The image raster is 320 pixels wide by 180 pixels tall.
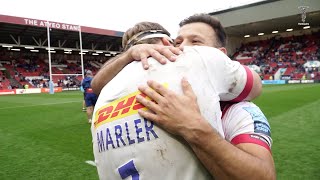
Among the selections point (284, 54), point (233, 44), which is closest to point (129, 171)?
point (284, 54)

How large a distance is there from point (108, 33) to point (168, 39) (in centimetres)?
4448

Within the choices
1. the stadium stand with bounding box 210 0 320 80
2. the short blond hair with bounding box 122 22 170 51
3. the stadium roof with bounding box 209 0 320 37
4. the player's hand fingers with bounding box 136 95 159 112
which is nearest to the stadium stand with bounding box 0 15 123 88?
the stadium roof with bounding box 209 0 320 37

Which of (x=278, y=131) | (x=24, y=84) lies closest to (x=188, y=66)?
(x=278, y=131)

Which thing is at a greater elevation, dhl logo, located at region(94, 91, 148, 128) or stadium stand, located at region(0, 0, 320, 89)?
stadium stand, located at region(0, 0, 320, 89)

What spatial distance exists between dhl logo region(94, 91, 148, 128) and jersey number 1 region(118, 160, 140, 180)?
0.61 ft

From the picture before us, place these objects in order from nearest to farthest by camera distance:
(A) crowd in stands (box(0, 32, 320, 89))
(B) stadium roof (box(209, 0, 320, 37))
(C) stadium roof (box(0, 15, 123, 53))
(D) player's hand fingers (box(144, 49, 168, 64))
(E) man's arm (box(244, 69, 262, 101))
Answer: (D) player's hand fingers (box(144, 49, 168, 64)) → (E) man's arm (box(244, 69, 262, 101)) → (C) stadium roof (box(0, 15, 123, 53)) → (B) stadium roof (box(209, 0, 320, 37)) → (A) crowd in stands (box(0, 32, 320, 89))

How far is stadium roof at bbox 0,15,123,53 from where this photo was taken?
3588cm

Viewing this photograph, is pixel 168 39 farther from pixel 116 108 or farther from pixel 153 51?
pixel 116 108

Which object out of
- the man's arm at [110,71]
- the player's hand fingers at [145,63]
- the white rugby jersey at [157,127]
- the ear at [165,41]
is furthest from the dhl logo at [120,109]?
the ear at [165,41]

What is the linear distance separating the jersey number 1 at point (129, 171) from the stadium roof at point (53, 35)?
3752 cm

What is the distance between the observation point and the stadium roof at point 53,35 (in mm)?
35881

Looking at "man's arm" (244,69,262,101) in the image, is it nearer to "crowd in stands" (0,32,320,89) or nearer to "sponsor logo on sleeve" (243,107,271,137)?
"sponsor logo on sleeve" (243,107,271,137)

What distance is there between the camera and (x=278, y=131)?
736 centimetres

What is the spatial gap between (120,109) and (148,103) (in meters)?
0.12
